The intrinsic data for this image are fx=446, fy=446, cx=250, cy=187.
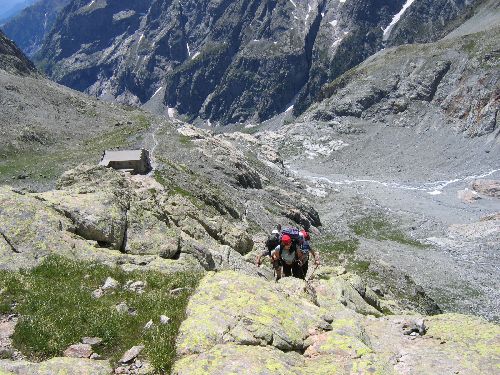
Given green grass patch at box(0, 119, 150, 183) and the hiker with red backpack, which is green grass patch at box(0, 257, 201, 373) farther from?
green grass patch at box(0, 119, 150, 183)

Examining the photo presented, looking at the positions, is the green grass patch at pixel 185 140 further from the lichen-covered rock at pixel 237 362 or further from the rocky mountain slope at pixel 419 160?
the lichen-covered rock at pixel 237 362

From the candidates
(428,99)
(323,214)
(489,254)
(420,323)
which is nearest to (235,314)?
(420,323)

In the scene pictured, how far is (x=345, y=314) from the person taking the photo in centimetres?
1472

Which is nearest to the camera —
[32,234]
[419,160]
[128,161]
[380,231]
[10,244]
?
[10,244]

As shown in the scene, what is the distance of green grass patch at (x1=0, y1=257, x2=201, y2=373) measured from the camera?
1088cm

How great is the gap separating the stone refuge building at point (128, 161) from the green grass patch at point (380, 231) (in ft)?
143

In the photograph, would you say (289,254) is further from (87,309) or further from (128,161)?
(128,161)

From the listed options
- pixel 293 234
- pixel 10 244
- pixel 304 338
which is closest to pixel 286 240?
pixel 293 234

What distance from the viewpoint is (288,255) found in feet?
65.8

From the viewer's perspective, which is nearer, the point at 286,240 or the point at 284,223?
the point at 286,240

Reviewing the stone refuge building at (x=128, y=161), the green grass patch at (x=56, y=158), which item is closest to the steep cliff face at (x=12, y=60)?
the green grass patch at (x=56, y=158)

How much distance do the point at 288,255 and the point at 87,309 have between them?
32.3ft

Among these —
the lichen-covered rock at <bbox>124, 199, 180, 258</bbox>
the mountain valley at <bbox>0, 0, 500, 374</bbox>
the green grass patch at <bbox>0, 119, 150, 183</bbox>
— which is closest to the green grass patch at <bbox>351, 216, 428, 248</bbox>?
the mountain valley at <bbox>0, 0, 500, 374</bbox>

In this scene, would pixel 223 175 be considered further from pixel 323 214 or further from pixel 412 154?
pixel 412 154
